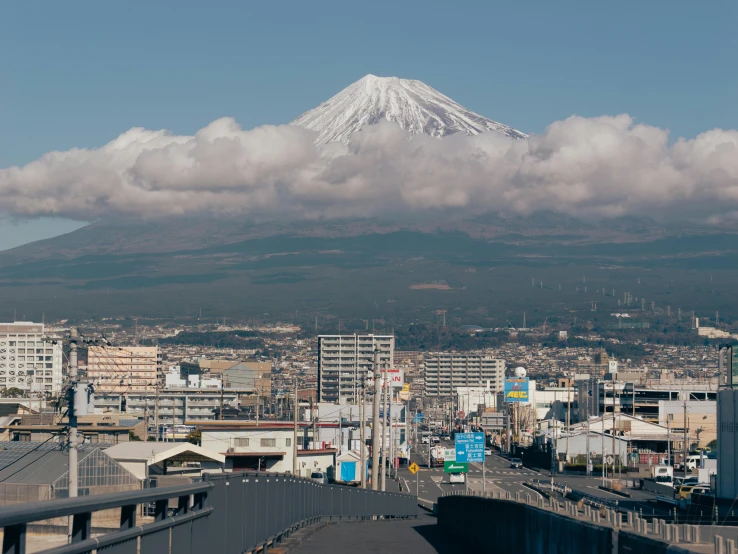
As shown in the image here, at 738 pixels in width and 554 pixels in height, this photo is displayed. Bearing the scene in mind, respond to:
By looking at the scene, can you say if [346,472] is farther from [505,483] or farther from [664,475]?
[664,475]

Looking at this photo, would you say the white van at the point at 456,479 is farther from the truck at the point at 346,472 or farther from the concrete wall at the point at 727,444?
the concrete wall at the point at 727,444

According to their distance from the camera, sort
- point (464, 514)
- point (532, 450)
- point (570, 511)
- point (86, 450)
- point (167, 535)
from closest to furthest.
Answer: point (167, 535) → point (570, 511) → point (464, 514) → point (86, 450) → point (532, 450)

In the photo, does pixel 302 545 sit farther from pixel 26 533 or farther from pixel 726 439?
pixel 726 439

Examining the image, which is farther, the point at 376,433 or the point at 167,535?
the point at 376,433


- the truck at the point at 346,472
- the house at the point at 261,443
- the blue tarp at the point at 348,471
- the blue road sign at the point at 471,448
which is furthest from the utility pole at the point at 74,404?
the blue tarp at the point at 348,471

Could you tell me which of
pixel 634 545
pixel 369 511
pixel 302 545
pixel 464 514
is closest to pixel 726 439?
pixel 369 511

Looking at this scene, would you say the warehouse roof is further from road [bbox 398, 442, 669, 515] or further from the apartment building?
the apartment building

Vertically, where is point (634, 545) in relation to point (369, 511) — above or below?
above

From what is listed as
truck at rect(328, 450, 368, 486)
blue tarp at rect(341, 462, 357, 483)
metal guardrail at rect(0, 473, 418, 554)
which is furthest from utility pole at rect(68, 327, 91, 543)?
blue tarp at rect(341, 462, 357, 483)
